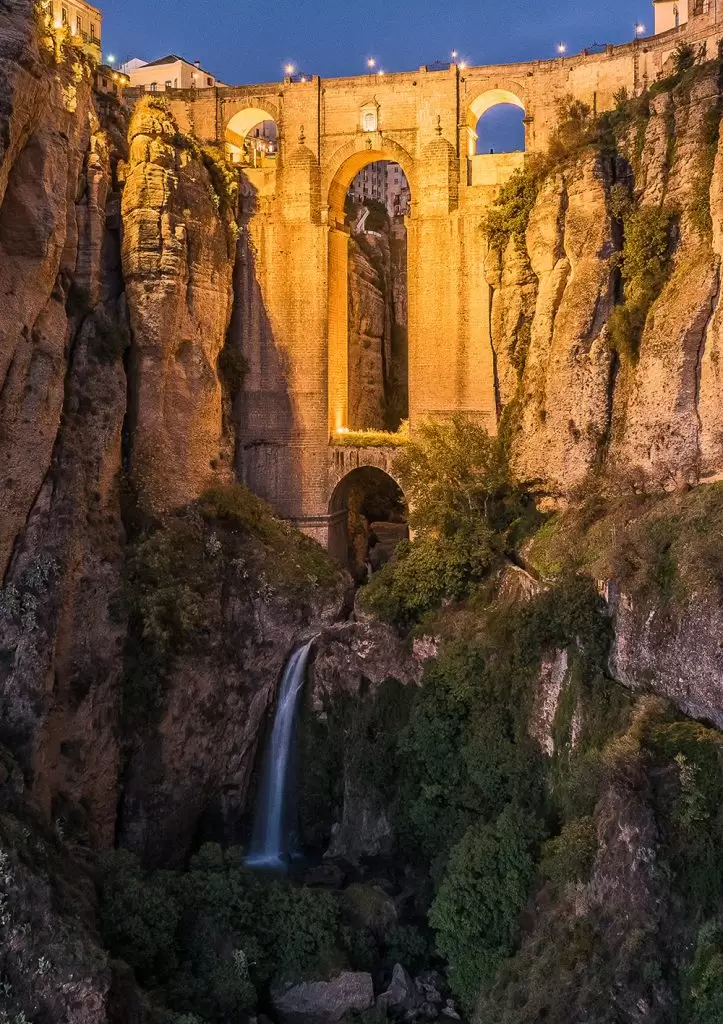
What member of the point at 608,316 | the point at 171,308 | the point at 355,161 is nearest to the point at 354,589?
the point at 171,308

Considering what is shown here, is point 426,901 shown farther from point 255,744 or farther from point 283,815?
point 255,744

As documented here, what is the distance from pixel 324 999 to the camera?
1502 cm

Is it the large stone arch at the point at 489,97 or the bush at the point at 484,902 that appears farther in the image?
the large stone arch at the point at 489,97

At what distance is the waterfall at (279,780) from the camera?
66.4 feet

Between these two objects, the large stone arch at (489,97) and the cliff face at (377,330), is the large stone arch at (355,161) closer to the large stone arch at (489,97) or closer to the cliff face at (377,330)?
the large stone arch at (489,97)

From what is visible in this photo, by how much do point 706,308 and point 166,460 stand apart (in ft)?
45.5

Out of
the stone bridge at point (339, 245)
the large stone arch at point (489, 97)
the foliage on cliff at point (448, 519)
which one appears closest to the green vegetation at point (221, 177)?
the stone bridge at point (339, 245)

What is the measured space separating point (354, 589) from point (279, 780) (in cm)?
583

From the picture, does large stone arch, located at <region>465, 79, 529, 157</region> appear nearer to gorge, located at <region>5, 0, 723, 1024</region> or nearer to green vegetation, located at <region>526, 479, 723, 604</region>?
gorge, located at <region>5, 0, 723, 1024</region>

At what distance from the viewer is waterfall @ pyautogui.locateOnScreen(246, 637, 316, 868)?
66.4 ft

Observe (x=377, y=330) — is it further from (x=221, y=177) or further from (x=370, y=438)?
(x=221, y=177)

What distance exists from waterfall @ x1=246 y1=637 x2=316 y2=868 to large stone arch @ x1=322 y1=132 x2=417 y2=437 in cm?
826

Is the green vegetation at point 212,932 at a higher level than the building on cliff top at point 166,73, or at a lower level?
lower

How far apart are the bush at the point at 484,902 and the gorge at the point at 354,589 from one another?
0.06 metres
